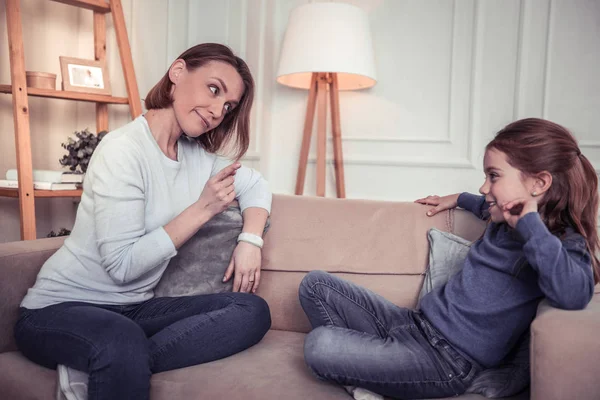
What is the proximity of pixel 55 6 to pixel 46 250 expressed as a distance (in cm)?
185

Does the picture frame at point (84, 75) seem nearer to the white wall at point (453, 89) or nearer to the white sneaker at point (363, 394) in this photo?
the white wall at point (453, 89)

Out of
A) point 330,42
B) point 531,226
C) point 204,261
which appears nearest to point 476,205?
point 531,226

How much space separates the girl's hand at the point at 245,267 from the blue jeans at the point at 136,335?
7cm

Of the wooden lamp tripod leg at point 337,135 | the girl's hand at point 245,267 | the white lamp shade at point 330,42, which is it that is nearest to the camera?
the girl's hand at point 245,267

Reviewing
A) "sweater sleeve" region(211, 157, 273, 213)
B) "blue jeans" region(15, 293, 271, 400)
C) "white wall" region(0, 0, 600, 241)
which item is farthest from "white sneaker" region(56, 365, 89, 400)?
"white wall" region(0, 0, 600, 241)

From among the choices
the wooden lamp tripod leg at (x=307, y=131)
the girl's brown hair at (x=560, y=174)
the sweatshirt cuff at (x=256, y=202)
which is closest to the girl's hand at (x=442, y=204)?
the girl's brown hair at (x=560, y=174)

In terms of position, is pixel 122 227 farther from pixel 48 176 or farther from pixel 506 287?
pixel 48 176

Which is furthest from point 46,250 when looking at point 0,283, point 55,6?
point 55,6

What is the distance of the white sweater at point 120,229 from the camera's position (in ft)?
4.19

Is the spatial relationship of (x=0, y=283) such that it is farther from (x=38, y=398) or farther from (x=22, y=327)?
(x=38, y=398)

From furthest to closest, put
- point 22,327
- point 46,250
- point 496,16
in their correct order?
point 496,16
point 46,250
point 22,327

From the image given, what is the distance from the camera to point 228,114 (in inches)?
63.8

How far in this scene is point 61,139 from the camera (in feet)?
9.44

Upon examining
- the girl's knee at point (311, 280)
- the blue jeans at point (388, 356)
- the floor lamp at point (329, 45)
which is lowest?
the blue jeans at point (388, 356)
